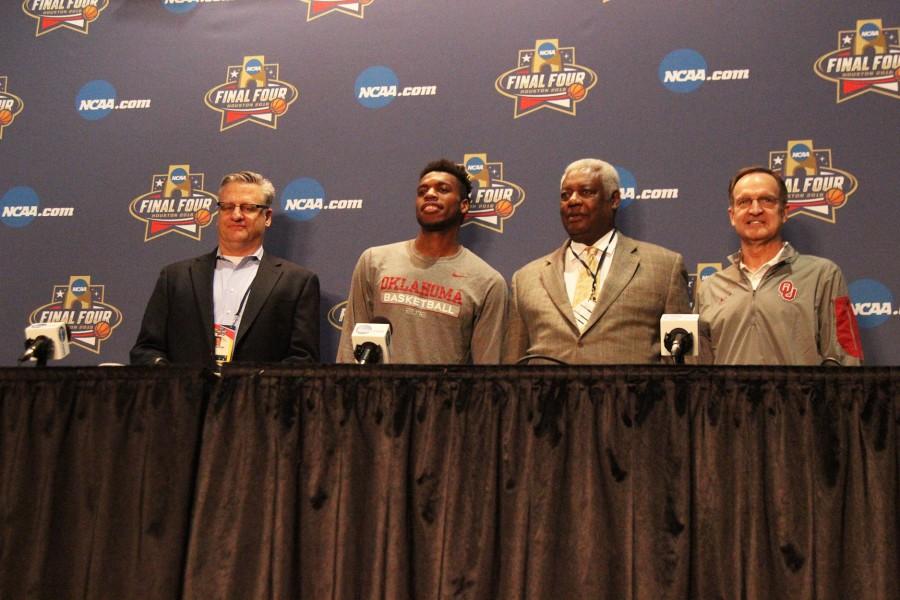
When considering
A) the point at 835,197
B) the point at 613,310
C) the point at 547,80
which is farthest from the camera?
the point at 547,80

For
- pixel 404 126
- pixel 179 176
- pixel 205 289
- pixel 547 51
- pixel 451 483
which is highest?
pixel 547 51

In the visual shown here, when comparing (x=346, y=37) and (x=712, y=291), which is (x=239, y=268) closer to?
(x=346, y=37)

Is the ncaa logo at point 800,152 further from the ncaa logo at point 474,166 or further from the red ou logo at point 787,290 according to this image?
the ncaa logo at point 474,166

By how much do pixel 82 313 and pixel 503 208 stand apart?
1980 millimetres

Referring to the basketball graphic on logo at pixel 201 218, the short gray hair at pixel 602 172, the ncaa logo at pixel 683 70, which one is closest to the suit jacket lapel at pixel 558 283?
the short gray hair at pixel 602 172

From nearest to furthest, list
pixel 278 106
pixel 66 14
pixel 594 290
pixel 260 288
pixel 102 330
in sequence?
pixel 594 290
pixel 260 288
pixel 102 330
pixel 278 106
pixel 66 14

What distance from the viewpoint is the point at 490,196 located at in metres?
4.02

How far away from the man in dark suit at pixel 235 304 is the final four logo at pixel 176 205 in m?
0.43

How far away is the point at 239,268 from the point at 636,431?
2.18 m

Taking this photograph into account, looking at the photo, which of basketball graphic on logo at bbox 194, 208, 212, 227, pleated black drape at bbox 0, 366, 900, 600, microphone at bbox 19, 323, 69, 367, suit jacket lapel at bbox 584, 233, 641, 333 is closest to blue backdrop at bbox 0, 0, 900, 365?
basketball graphic on logo at bbox 194, 208, 212, 227

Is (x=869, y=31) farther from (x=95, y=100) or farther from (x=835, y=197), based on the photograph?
(x=95, y=100)

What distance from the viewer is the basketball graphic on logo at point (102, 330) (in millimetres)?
4180

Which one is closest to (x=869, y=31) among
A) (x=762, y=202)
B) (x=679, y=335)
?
(x=762, y=202)

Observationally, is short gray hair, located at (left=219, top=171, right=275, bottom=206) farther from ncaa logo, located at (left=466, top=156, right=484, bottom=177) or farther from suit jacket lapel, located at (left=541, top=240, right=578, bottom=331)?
suit jacket lapel, located at (left=541, top=240, right=578, bottom=331)
